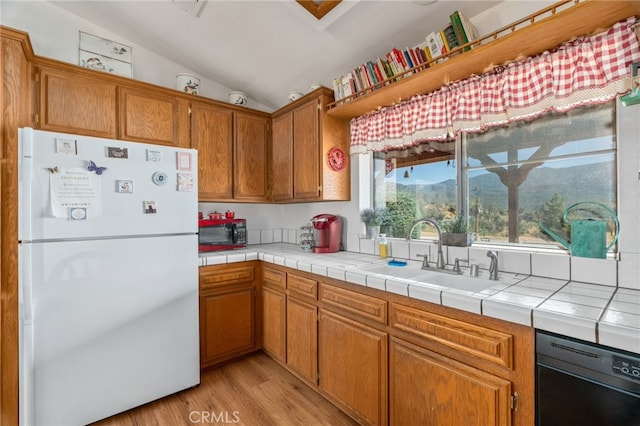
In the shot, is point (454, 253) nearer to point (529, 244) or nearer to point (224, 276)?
point (529, 244)

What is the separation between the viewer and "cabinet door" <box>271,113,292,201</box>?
259 centimetres

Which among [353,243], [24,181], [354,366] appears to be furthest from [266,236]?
[24,181]

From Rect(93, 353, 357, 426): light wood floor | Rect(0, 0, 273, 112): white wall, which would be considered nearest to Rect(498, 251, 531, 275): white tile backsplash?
Rect(93, 353, 357, 426): light wood floor

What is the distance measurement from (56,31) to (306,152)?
206 centimetres

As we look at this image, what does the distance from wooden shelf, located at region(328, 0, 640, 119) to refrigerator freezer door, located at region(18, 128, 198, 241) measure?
137 centimetres

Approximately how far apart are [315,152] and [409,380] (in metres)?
1.64

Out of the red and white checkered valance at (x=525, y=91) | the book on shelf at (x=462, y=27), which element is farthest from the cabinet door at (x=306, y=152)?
the book on shelf at (x=462, y=27)

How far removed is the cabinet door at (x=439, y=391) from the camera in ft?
3.48

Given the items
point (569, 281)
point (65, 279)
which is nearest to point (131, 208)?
point (65, 279)

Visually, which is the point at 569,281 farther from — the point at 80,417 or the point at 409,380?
the point at 80,417

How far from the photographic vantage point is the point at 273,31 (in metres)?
2.12

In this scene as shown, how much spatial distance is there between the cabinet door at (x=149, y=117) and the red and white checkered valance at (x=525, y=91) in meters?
1.67

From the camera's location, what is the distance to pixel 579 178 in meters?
1.43

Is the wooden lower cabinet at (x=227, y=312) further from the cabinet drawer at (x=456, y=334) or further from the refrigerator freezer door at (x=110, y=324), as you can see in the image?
the cabinet drawer at (x=456, y=334)
